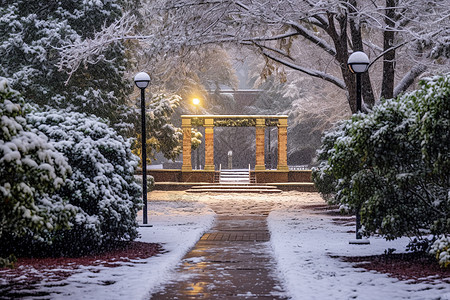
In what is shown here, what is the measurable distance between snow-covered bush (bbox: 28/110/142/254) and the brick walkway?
1.59 m

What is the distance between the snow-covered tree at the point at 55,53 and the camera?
20125 millimetres

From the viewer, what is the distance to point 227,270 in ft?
31.0

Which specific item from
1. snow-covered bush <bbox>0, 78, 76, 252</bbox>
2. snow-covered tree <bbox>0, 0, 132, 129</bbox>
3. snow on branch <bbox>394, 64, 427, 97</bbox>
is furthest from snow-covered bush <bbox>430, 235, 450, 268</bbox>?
snow-covered tree <bbox>0, 0, 132, 129</bbox>

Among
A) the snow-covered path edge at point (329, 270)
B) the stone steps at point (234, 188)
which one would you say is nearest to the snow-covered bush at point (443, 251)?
the snow-covered path edge at point (329, 270)

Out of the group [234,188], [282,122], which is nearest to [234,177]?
[282,122]

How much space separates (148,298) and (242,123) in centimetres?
2775

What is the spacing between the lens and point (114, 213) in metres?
10.8

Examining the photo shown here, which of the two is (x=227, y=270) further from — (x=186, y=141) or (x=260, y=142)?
(x=260, y=142)

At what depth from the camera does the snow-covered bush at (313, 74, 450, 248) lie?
8750 mm

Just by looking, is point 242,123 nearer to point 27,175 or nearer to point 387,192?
point 387,192

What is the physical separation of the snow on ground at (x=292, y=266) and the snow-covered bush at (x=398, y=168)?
111 cm

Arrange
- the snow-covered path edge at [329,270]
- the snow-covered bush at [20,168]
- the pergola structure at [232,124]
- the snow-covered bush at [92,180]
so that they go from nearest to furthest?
the snow-covered bush at [20,168] → the snow-covered path edge at [329,270] → the snow-covered bush at [92,180] → the pergola structure at [232,124]

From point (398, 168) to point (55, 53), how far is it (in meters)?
14.3

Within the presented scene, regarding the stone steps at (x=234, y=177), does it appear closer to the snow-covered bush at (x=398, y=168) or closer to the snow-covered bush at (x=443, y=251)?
the snow-covered bush at (x=398, y=168)
